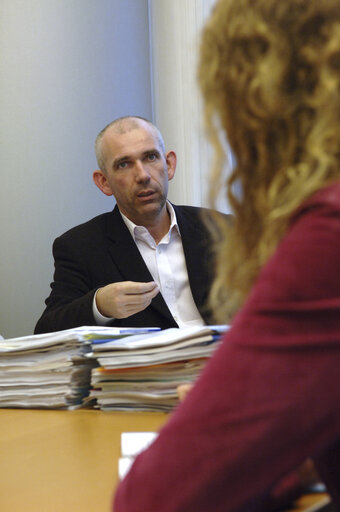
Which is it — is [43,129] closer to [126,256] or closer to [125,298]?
[126,256]

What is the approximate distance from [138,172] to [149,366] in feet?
4.76

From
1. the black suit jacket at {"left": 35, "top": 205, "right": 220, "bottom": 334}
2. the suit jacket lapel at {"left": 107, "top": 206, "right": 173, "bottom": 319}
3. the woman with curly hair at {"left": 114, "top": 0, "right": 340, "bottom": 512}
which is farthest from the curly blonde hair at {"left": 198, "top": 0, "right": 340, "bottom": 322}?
the suit jacket lapel at {"left": 107, "top": 206, "right": 173, "bottom": 319}

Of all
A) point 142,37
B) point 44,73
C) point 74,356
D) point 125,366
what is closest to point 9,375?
point 74,356

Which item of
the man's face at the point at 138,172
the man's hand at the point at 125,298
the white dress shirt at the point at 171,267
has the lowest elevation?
the white dress shirt at the point at 171,267

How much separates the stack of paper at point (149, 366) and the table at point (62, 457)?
0.10 ft

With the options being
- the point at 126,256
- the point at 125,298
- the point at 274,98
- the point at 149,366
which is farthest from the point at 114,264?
the point at 274,98

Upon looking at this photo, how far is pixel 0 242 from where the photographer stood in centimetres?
327

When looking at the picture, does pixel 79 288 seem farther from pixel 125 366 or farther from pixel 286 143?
pixel 286 143

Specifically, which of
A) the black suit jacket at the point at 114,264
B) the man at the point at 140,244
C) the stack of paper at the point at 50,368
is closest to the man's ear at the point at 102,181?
the man at the point at 140,244

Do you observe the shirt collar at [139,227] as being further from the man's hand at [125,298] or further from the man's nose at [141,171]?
the man's hand at [125,298]

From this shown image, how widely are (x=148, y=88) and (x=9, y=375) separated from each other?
7.46ft

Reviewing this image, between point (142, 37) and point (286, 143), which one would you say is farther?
point (142, 37)

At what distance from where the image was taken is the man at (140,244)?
8.34 feet

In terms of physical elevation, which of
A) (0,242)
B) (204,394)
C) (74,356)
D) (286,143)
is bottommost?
(0,242)
